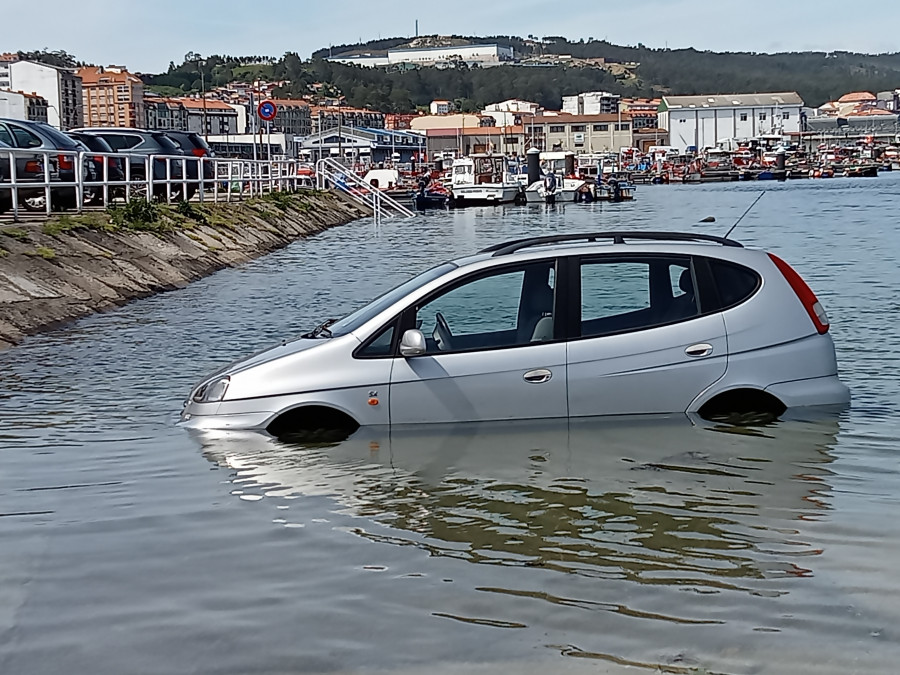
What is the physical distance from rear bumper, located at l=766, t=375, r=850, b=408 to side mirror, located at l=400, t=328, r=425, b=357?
238 cm

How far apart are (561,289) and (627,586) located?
3.21 meters

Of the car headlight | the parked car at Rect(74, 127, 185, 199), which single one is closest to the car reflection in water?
the car headlight

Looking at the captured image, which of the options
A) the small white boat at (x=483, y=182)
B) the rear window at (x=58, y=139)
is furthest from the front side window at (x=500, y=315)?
the small white boat at (x=483, y=182)

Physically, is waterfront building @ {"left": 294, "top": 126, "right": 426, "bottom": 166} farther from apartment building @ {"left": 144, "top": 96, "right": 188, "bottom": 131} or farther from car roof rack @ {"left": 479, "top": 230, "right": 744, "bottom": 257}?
car roof rack @ {"left": 479, "top": 230, "right": 744, "bottom": 257}

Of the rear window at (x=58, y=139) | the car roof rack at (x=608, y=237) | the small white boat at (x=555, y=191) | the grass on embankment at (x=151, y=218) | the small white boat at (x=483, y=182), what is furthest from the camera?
the small white boat at (x=555, y=191)

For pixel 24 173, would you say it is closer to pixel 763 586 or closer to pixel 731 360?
pixel 731 360

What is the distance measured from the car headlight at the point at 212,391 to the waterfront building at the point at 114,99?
7028 inches

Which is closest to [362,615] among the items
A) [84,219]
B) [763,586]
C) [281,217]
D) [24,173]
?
[763,586]

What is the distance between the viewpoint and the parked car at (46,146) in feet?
77.5

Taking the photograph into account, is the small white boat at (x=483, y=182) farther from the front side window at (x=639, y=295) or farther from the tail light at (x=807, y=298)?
the front side window at (x=639, y=295)

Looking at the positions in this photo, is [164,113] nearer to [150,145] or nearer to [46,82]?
[46,82]

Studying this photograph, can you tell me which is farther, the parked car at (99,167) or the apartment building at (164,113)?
the apartment building at (164,113)

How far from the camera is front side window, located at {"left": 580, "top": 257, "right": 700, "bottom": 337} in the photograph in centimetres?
852

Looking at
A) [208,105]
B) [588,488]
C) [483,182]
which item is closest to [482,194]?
[483,182]
